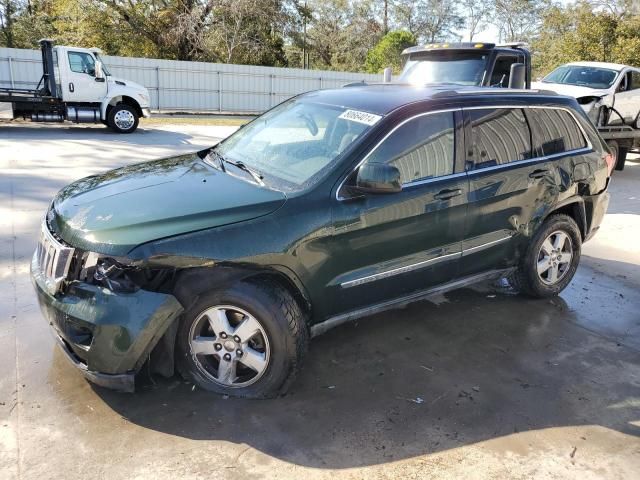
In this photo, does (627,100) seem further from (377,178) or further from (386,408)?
(386,408)

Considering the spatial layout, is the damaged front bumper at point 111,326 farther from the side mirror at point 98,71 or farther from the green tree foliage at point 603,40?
the green tree foliage at point 603,40

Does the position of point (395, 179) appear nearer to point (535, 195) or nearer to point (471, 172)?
point (471, 172)

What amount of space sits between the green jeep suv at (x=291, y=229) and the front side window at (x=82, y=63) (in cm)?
1227

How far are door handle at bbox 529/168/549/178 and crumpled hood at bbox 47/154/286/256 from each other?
7.44ft

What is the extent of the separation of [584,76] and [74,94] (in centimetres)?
1279

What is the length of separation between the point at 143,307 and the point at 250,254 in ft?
2.06

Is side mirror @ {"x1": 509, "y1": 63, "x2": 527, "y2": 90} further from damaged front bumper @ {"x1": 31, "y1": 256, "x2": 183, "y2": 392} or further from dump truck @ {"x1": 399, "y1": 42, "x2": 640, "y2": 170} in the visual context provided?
damaged front bumper @ {"x1": 31, "y1": 256, "x2": 183, "y2": 392}

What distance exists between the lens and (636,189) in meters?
10.2

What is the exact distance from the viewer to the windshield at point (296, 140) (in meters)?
3.55

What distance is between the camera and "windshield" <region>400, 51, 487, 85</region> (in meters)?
9.02

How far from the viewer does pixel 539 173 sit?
445 cm

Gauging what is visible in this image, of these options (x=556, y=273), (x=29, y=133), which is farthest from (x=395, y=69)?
(x=556, y=273)

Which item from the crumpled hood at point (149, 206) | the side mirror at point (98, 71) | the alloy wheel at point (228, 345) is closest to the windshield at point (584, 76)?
the crumpled hood at point (149, 206)

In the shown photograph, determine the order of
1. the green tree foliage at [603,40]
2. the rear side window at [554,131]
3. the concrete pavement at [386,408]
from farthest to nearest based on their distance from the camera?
1. the green tree foliage at [603,40]
2. the rear side window at [554,131]
3. the concrete pavement at [386,408]
